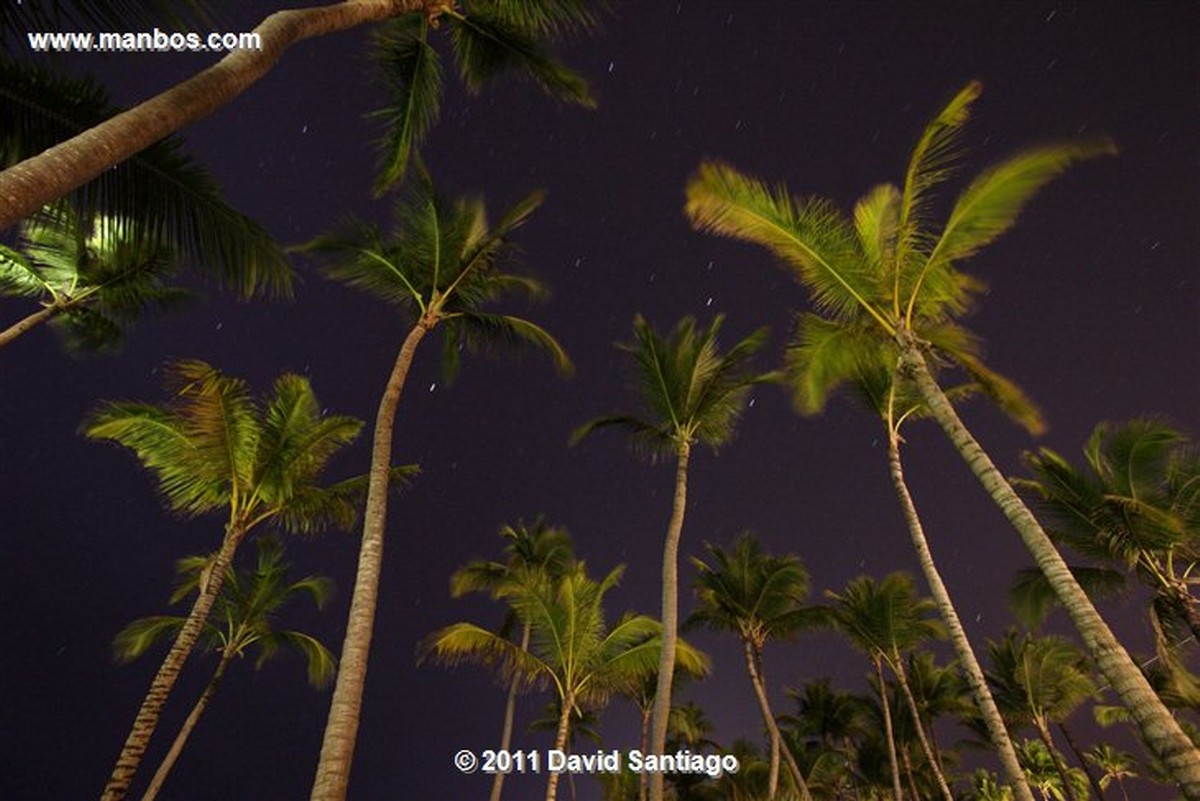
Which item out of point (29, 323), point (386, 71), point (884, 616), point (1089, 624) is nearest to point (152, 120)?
point (386, 71)

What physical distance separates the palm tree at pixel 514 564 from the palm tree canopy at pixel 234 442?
9.31 meters

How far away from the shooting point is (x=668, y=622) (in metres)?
12.0

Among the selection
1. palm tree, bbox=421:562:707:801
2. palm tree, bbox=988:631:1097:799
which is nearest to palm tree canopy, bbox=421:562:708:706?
palm tree, bbox=421:562:707:801

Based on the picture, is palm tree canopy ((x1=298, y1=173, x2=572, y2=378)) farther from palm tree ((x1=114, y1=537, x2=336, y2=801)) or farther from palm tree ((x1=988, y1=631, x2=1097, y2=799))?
palm tree ((x1=988, y1=631, x2=1097, y2=799))

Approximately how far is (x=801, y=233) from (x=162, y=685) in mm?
12594

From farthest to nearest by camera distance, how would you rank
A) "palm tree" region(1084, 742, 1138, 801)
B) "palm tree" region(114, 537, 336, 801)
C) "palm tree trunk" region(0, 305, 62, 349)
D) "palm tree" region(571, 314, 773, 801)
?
1. "palm tree" region(1084, 742, 1138, 801)
2. "palm tree" region(114, 537, 336, 801)
3. "palm tree" region(571, 314, 773, 801)
4. "palm tree trunk" region(0, 305, 62, 349)

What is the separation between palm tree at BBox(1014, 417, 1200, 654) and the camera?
1410 cm

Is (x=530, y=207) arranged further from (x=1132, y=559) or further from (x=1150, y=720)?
(x=1132, y=559)

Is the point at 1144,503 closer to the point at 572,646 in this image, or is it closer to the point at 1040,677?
the point at 572,646

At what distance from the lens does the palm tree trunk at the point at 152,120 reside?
2955 mm

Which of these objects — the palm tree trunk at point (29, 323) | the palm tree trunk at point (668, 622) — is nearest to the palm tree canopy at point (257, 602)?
the palm tree trunk at point (29, 323)

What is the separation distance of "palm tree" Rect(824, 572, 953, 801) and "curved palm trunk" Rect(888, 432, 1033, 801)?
8827 millimetres

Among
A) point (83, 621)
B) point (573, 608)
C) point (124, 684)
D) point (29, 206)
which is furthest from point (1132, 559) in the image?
point (83, 621)

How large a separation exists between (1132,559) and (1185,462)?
2.85 m
